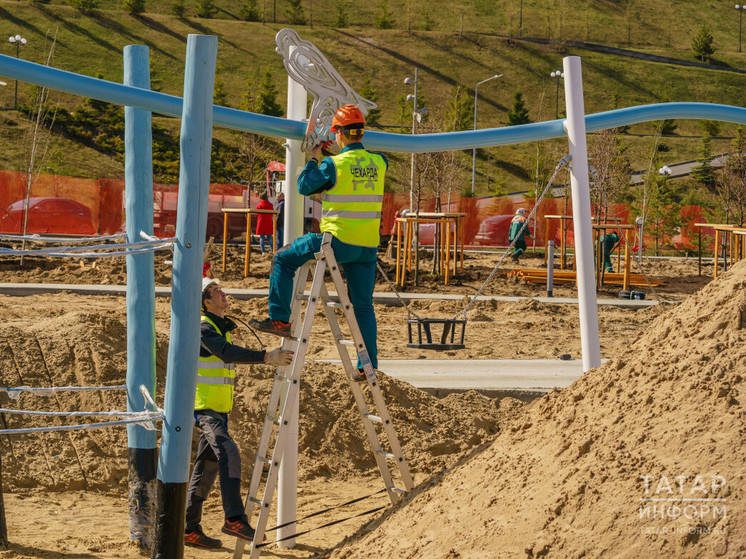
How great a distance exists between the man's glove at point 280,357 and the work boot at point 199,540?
1.70 m

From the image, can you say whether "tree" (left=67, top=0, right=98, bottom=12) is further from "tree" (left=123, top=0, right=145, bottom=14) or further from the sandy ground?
the sandy ground

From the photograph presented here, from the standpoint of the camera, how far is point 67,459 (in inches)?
292

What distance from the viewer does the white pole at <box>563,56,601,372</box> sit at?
18.7 ft

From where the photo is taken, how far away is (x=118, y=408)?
7.80 m

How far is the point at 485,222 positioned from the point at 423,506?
34.2m

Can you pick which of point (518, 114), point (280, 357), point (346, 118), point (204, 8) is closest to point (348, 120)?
point (346, 118)

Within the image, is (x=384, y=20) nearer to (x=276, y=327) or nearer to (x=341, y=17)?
(x=341, y=17)

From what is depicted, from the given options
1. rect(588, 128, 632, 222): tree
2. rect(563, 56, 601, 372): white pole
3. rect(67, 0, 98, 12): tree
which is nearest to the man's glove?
rect(563, 56, 601, 372): white pole

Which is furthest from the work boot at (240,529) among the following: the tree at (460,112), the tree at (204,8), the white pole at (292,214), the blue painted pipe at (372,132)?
the tree at (204,8)

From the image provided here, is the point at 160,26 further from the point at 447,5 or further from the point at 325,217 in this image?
the point at 325,217

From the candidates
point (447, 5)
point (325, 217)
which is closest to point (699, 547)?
point (325, 217)

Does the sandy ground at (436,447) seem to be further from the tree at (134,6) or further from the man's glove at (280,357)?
the tree at (134,6)

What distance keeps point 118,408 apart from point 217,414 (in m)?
2.29

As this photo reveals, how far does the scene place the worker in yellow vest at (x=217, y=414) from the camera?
532cm
